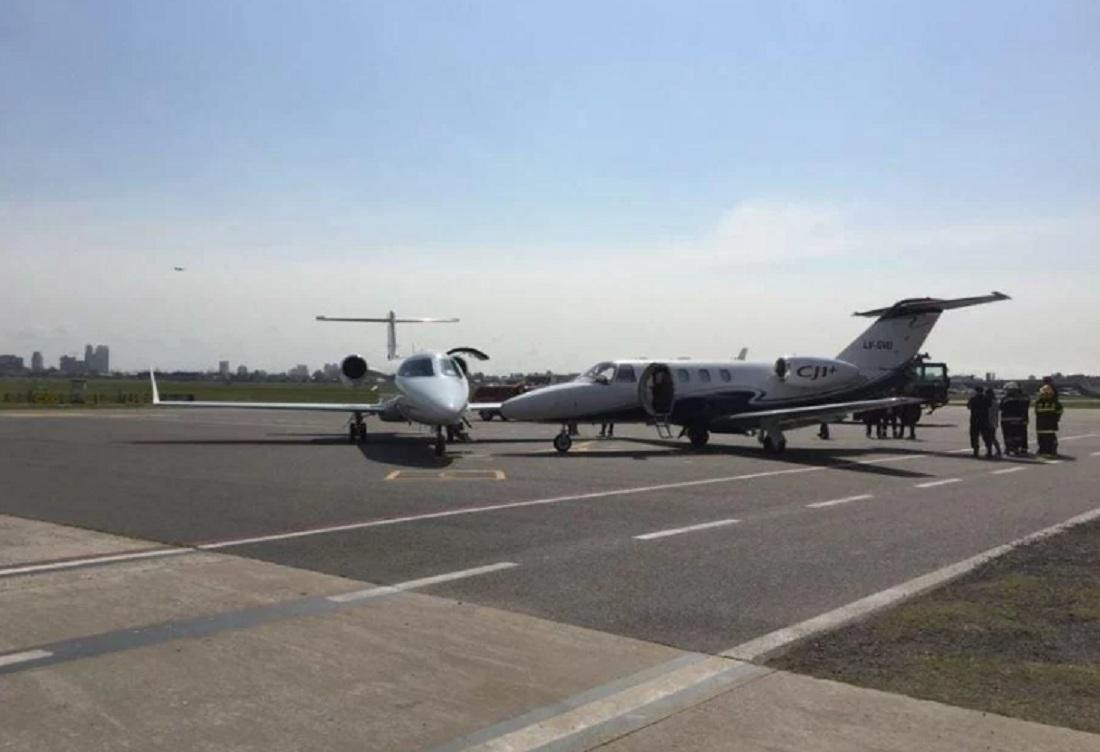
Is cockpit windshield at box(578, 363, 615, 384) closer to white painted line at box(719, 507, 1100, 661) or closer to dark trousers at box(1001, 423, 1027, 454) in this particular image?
dark trousers at box(1001, 423, 1027, 454)

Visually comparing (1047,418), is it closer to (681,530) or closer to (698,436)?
(698,436)

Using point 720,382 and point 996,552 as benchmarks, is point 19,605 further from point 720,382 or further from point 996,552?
point 720,382

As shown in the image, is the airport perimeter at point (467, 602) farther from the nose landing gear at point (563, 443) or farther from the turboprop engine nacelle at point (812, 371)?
the turboprop engine nacelle at point (812, 371)

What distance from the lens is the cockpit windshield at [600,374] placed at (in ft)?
82.9

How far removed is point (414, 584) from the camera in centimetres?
831

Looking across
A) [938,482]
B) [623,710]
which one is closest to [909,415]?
[938,482]

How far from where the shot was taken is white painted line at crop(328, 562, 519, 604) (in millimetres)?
7801

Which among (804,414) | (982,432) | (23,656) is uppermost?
(804,414)

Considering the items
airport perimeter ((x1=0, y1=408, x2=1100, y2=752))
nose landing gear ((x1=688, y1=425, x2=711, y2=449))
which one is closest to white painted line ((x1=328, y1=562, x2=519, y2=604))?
airport perimeter ((x1=0, y1=408, x2=1100, y2=752))

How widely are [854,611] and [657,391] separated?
18.4m

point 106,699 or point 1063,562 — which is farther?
point 1063,562

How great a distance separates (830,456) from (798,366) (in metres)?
3.80

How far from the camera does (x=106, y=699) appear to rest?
5.19 meters

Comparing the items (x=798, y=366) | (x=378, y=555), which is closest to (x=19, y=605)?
(x=378, y=555)
